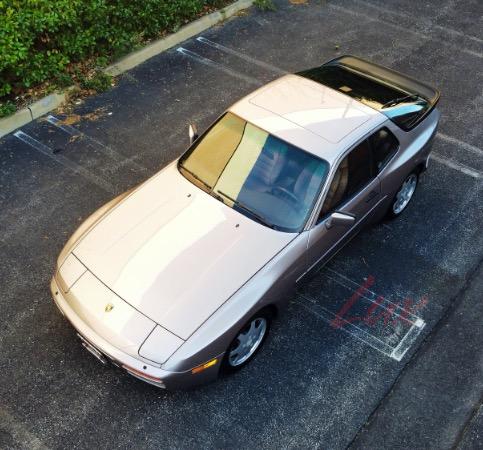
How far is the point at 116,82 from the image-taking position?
8.45 meters

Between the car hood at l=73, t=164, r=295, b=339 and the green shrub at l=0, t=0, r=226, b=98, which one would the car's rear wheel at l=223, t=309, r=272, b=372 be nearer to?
the car hood at l=73, t=164, r=295, b=339

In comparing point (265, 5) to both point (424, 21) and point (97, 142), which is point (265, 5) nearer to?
point (424, 21)

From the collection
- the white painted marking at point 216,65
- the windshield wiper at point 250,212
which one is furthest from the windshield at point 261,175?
the white painted marking at point 216,65

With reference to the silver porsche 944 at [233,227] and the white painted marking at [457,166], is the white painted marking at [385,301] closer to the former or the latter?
the silver porsche 944 at [233,227]

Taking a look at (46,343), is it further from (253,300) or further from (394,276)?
(394,276)

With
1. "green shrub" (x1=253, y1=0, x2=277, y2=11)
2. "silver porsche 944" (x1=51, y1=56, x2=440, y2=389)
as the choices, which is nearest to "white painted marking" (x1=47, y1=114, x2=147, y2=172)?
"silver porsche 944" (x1=51, y1=56, x2=440, y2=389)

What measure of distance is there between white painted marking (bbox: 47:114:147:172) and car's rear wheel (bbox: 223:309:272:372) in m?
2.92

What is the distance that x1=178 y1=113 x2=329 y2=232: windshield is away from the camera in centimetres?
511

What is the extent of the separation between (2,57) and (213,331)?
189 inches

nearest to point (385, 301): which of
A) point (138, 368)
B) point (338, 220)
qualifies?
point (338, 220)

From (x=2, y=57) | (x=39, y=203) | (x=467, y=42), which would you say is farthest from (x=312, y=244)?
(x=467, y=42)

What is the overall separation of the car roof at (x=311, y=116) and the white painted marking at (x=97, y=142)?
76.6 inches

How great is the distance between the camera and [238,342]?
4816 millimetres

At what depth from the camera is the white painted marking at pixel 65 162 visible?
6843mm
